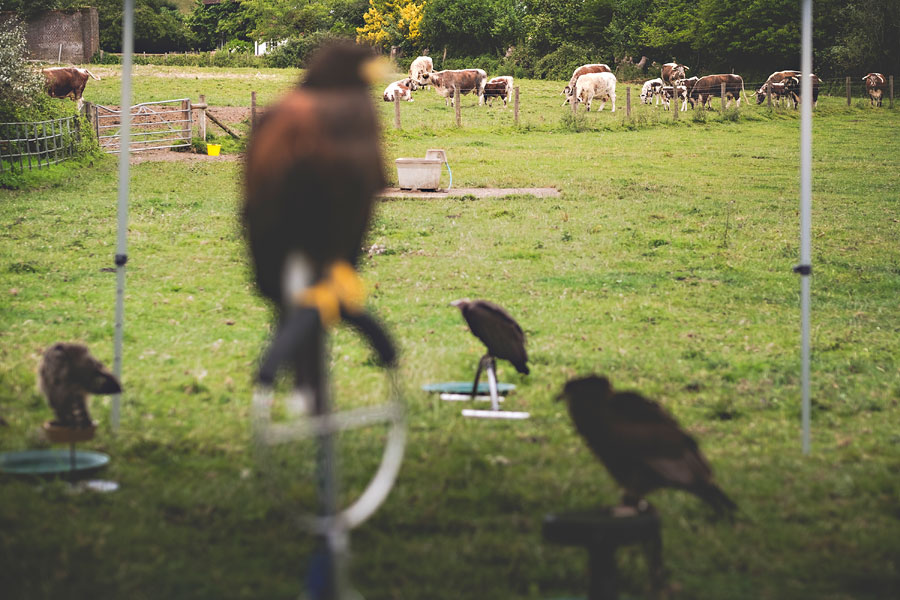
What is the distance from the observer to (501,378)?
7.82 metres

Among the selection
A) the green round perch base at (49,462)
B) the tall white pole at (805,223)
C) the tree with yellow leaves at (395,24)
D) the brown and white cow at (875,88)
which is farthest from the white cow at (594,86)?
the green round perch base at (49,462)

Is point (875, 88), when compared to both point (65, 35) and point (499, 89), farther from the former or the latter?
point (65, 35)

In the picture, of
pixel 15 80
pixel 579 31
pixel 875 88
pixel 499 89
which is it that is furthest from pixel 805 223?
pixel 579 31

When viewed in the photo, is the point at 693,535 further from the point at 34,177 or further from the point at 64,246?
the point at 34,177

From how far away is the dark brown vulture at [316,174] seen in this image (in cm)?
263

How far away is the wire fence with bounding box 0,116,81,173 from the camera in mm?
19906

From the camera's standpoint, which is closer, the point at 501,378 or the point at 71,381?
the point at 71,381

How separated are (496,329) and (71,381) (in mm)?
2799

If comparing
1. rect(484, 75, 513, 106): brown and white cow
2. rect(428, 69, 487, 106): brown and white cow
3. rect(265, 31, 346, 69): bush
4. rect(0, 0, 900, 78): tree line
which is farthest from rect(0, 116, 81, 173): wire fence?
rect(265, 31, 346, 69): bush

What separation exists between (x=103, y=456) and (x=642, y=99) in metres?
40.5

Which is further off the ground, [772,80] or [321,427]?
[772,80]

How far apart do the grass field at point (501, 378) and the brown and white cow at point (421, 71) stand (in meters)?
28.9

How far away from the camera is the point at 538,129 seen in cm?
3117

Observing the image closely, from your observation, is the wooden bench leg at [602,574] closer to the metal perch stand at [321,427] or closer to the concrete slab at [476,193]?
the metal perch stand at [321,427]
